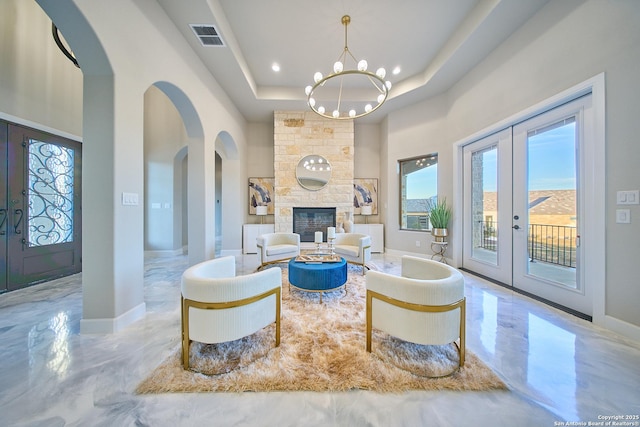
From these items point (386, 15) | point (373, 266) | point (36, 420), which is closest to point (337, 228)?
point (373, 266)

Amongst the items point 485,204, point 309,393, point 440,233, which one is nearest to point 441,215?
point 440,233

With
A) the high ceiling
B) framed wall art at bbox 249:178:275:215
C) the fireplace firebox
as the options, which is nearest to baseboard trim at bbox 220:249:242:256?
framed wall art at bbox 249:178:275:215

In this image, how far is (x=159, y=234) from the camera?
17.7 feet

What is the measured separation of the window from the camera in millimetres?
4896

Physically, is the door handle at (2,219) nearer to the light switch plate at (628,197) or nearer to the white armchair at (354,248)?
the white armchair at (354,248)

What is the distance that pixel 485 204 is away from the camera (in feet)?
12.2

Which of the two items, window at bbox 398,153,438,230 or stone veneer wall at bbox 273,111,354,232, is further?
stone veneer wall at bbox 273,111,354,232

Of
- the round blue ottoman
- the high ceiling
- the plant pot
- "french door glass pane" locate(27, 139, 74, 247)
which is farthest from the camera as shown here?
the plant pot

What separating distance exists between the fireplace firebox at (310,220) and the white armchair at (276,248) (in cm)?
131

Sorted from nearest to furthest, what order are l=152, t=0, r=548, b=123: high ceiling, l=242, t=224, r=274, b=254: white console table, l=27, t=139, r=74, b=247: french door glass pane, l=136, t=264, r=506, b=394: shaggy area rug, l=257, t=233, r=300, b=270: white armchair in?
l=136, t=264, r=506, b=394: shaggy area rug, l=152, t=0, r=548, b=123: high ceiling, l=27, t=139, r=74, b=247: french door glass pane, l=257, t=233, r=300, b=270: white armchair, l=242, t=224, r=274, b=254: white console table

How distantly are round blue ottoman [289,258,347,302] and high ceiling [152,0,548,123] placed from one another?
11.1 feet

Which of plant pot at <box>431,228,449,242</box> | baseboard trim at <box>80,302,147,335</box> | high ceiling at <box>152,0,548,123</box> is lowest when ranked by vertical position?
baseboard trim at <box>80,302,147,335</box>

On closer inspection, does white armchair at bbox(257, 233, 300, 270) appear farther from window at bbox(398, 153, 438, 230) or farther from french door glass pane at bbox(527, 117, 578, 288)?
french door glass pane at bbox(527, 117, 578, 288)

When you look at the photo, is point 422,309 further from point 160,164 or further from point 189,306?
point 160,164
